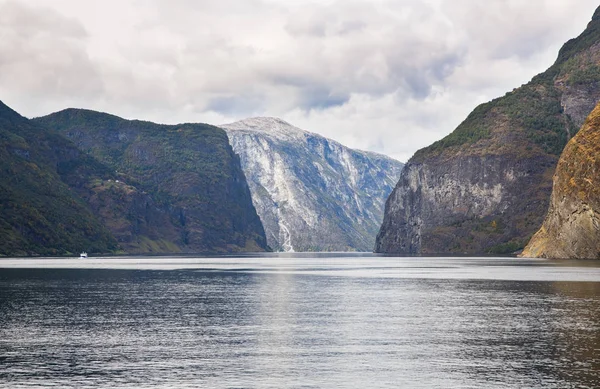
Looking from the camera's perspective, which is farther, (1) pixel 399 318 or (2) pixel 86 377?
(1) pixel 399 318

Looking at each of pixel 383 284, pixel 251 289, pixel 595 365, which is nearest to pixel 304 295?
pixel 251 289

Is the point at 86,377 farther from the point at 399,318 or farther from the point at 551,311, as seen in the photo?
the point at 551,311

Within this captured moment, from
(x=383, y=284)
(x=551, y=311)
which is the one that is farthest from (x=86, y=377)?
(x=383, y=284)

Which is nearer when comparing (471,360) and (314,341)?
(471,360)

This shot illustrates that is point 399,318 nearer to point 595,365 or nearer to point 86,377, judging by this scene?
point 595,365

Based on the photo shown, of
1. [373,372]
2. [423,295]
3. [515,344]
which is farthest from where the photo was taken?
[423,295]

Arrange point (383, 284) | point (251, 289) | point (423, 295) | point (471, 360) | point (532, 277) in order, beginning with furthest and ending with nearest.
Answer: point (532, 277) < point (383, 284) < point (251, 289) < point (423, 295) < point (471, 360)
